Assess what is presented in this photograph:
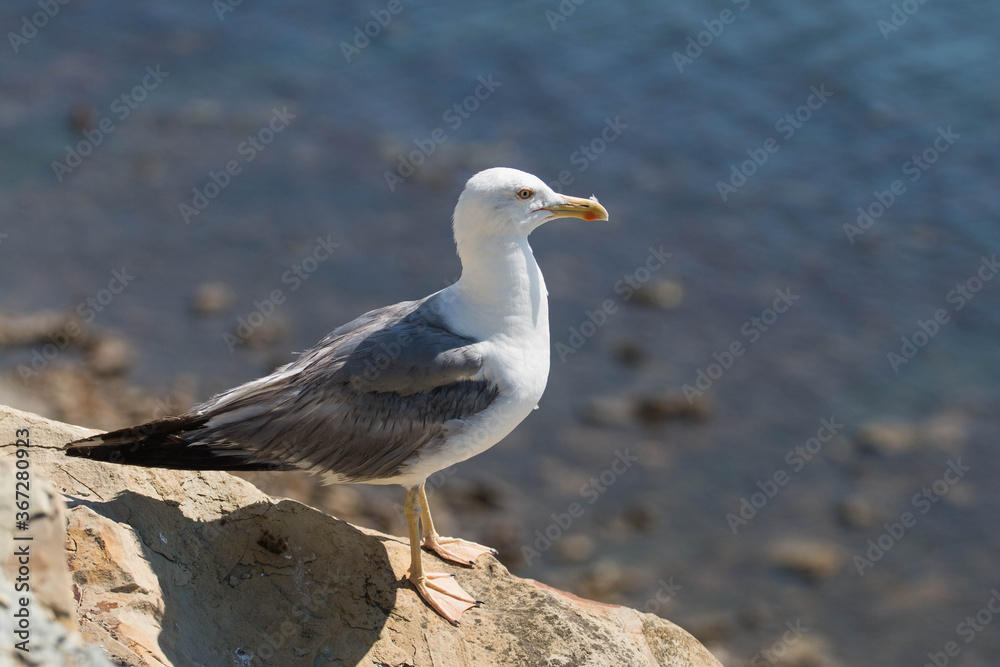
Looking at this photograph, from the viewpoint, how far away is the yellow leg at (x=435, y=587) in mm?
6203

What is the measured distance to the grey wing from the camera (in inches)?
236

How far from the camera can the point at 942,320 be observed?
13.1m

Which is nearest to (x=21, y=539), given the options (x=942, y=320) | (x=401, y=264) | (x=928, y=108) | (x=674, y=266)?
(x=401, y=264)

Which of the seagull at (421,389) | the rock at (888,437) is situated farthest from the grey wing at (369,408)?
the rock at (888,437)

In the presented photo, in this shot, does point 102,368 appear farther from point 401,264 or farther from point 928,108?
point 928,108

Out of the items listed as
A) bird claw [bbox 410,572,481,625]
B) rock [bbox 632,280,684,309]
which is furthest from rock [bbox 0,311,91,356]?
bird claw [bbox 410,572,481,625]

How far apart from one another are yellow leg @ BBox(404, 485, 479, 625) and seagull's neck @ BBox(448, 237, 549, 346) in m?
1.30

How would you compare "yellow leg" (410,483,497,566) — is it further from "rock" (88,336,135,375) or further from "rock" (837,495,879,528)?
"rock" (88,336,135,375)

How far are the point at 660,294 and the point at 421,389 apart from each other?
8089 mm

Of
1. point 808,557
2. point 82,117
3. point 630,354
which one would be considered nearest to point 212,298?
point 82,117

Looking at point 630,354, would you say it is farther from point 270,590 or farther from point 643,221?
point 270,590

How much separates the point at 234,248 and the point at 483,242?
354 inches

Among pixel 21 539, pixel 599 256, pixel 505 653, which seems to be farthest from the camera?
pixel 599 256

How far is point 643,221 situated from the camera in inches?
571
